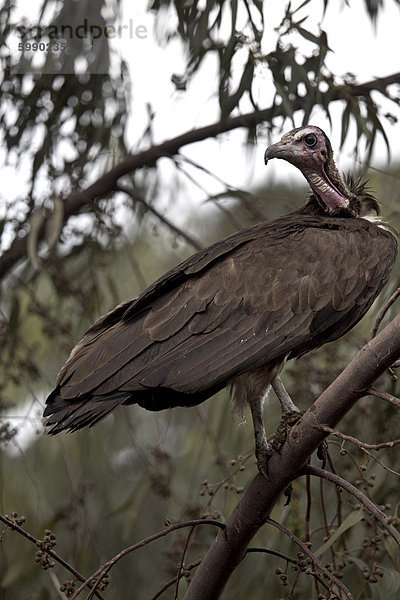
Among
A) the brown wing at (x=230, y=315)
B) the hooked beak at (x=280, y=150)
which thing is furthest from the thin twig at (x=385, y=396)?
the hooked beak at (x=280, y=150)

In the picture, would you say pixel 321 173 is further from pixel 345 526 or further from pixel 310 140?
pixel 345 526

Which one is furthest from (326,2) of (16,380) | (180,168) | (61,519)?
(61,519)

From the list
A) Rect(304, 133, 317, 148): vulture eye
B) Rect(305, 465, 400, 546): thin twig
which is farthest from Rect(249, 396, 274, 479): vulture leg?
Rect(304, 133, 317, 148): vulture eye

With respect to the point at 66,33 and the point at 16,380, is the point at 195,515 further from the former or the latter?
the point at 66,33

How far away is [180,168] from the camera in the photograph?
11.2 ft

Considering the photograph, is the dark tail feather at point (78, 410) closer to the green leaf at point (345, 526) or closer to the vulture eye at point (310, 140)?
the green leaf at point (345, 526)

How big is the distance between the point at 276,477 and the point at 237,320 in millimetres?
504

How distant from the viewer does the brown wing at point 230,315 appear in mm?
2373

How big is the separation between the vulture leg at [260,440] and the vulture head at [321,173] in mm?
719

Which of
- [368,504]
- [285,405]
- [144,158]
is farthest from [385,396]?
[144,158]

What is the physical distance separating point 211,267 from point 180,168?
0.85 metres

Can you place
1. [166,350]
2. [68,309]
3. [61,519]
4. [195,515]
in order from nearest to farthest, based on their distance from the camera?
[166,350] → [195,515] → [61,519] → [68,309]

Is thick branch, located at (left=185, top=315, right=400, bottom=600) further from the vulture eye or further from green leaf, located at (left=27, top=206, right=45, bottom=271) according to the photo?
green leaf, located at (left=27, top=206, right=45, bottom=271)

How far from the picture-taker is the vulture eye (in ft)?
9.47
